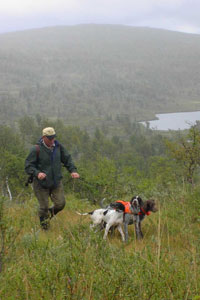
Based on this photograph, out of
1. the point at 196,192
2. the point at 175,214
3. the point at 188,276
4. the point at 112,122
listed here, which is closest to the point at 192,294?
the point at 188,276

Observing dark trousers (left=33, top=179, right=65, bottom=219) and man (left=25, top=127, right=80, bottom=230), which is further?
dark trousers (left=33, top=179, right=65, bottom=219)

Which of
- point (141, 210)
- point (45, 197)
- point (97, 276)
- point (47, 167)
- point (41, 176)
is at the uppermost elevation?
point (47, 167)

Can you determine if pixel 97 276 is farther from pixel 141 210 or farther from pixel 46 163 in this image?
pixel 46 163

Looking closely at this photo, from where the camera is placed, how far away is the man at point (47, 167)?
20.0 feet

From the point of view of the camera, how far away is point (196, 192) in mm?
6434

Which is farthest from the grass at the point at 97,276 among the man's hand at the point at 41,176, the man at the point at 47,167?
the man at the point at 47,167

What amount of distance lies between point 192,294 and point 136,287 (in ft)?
1.50

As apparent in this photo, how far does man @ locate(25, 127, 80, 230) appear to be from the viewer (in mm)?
6082

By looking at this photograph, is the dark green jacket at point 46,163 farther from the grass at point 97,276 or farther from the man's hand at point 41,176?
the grass at point 97,276

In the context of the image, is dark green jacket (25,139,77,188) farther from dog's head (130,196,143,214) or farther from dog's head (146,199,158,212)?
dog's head (146,199,158,212)

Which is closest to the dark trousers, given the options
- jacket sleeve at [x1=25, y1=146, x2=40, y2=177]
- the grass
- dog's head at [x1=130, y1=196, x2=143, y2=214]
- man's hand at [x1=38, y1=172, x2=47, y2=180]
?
jacket sleeve at [x1=25, y1=146, x2=40, y2=177]

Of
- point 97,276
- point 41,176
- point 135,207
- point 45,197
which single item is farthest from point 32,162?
point 97,276

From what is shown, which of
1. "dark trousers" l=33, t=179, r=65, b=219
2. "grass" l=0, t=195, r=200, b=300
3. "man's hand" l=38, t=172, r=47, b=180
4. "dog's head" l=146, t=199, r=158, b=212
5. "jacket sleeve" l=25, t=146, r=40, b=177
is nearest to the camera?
"grass" l=0, t=195, r=200, b=300

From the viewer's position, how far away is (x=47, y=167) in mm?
6207
